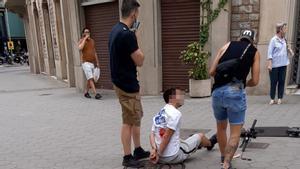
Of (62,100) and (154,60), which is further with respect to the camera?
(62,100)

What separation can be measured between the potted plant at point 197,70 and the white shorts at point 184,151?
4.22 m

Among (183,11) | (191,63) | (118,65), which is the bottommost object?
(191,63)

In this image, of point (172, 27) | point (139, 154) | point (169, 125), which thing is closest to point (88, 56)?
point (172, 27)

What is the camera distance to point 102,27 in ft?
36.0

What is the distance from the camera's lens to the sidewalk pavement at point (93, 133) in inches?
178

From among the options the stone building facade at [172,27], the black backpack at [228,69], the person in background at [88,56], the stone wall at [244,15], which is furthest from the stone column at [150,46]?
the black backpack at [228,69]

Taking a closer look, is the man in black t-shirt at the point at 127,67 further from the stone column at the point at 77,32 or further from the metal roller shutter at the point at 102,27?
the stone column at the point at 77,32

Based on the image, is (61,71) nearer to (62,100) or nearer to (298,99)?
(62,100)

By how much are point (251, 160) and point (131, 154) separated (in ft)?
4.87

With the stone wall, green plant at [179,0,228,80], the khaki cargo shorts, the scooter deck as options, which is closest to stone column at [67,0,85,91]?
green plant at [179,0,228,80]

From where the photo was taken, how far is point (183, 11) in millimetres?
9047

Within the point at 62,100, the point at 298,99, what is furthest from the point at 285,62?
the point at 62,100

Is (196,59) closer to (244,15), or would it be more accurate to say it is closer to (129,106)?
(244,15)

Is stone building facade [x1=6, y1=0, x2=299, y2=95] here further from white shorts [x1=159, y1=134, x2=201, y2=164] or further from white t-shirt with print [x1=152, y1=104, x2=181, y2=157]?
white t-shirt with print [x1=152, y1=104, x2=181, y2=157]
